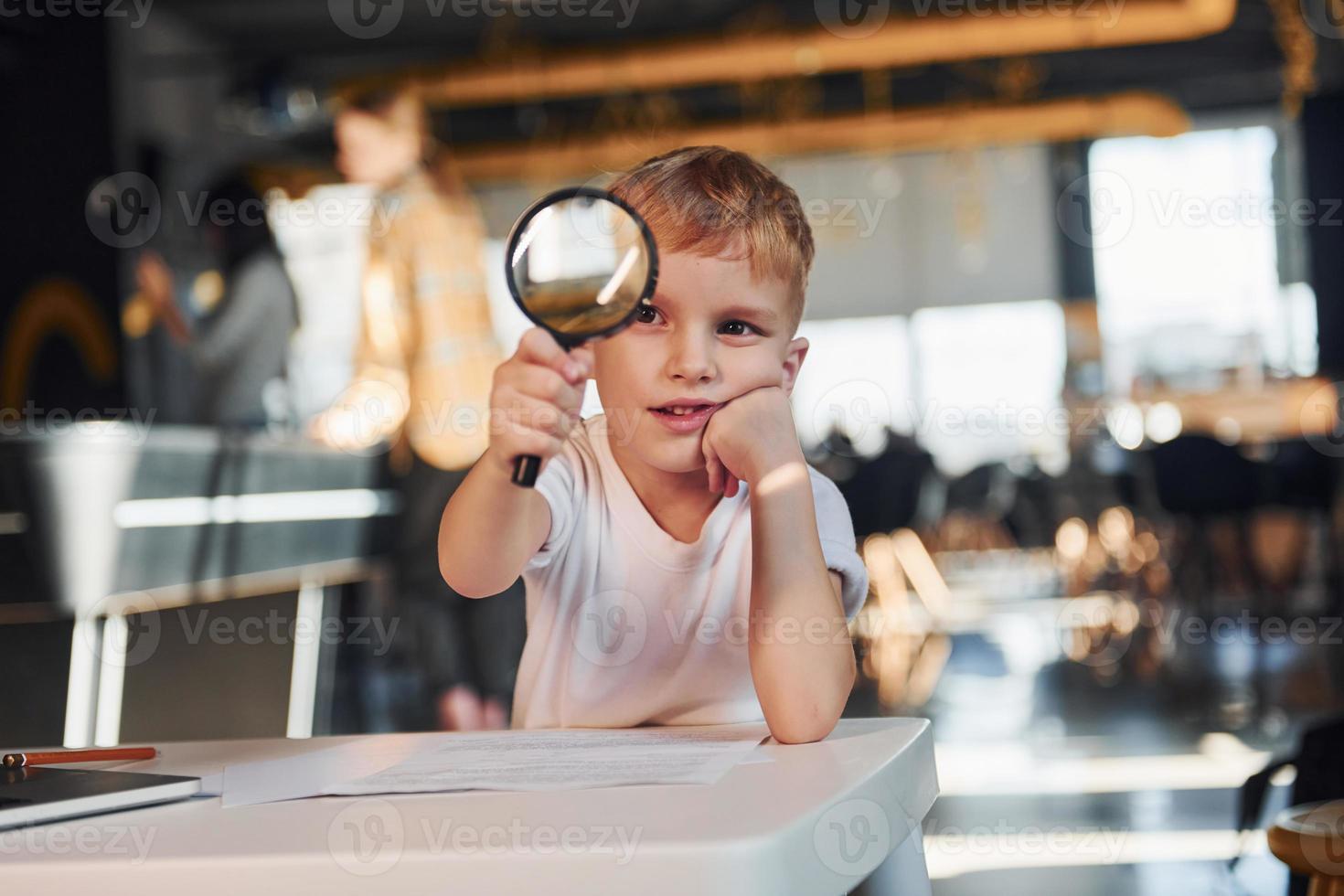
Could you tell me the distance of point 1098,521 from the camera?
7.32 meters

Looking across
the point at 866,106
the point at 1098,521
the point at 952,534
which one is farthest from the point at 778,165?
the point at 1098,521

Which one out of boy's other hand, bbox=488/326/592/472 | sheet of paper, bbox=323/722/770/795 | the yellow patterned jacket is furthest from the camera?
the yellow patterned jacket

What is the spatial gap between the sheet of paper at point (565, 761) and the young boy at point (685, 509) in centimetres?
6

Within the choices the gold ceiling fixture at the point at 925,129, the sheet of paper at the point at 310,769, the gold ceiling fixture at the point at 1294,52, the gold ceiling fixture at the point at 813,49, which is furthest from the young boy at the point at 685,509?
the gold ceiling fixture at the point at 925,129

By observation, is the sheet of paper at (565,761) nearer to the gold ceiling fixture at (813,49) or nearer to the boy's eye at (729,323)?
the boy's eye at (729,323)

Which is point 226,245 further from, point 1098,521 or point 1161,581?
point 1098,521

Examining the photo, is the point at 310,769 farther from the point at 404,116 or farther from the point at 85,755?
the point at 404,116

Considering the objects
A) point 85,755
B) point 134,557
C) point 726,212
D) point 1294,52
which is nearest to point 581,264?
point 726,212

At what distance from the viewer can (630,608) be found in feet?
3.42

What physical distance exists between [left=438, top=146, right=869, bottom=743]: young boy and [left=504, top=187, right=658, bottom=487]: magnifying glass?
22 mm

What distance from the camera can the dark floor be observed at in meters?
2.23

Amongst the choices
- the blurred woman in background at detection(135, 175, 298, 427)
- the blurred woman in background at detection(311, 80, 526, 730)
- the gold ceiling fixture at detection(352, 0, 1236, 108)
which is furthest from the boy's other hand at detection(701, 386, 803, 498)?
the gold ceiling fixture at detection(352, 0, 1236, 108)

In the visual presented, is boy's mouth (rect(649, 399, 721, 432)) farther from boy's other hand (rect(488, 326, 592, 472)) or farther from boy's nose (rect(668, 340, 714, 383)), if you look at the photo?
boy's other hand (rect(488, 326, 592, 472))

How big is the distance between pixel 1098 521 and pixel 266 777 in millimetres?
7173
